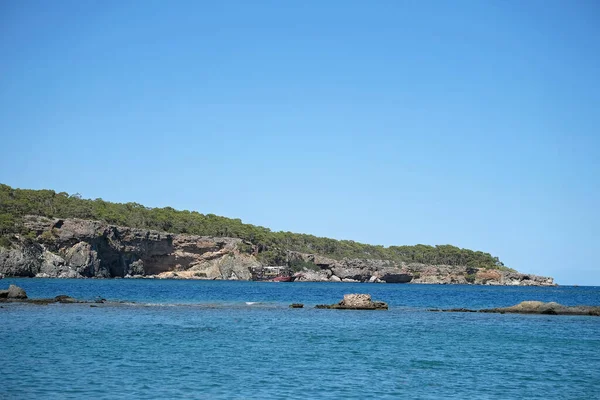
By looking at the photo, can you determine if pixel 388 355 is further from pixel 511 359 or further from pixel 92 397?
pixel 92 397

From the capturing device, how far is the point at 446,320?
50.1 m

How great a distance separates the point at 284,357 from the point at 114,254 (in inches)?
4364

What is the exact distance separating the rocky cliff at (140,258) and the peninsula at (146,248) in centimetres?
18

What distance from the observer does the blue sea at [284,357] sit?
2175 centimetres

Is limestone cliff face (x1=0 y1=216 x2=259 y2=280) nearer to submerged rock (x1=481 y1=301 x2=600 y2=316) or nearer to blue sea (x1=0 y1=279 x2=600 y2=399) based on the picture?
blue sea (x1=0 y1=279 x2=600 y2=399)

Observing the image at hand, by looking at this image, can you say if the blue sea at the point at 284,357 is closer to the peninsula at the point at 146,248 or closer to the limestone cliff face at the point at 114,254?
the limestone cliff face at the point at 114,254

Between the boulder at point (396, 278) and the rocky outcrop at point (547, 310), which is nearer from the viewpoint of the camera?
the rocky outcrop at point (547, 310)

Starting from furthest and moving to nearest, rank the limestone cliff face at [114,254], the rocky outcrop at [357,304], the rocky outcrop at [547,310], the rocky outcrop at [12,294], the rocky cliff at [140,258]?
1. the rocky cliff at [140,258]
2. the limestone cliff face at [114,254]
3. the rocky outcrop at [357,304]
4. the rocky outcrop at [547,310]
5. the rocky outcrop at [12,294]

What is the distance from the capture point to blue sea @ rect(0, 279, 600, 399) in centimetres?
2175

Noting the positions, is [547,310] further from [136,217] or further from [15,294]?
[136,217]

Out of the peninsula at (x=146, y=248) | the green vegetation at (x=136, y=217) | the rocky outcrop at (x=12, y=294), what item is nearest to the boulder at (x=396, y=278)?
the peninsula at (x=146, y=248)

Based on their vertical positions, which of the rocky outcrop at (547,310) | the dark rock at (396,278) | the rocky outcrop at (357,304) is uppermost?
the dark rock at (396,278)

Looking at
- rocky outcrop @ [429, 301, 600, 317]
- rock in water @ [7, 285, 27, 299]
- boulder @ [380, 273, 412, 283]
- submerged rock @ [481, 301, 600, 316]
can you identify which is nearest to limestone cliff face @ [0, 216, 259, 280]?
boulder @ [380, 273, 412, 283]

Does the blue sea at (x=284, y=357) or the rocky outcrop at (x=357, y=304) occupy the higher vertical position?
the rocky outcrop at (x=357, y=304)
